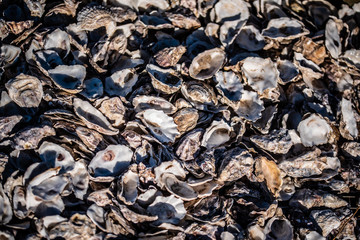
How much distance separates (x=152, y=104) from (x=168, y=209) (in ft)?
2.56

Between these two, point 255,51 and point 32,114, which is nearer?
point 32,114

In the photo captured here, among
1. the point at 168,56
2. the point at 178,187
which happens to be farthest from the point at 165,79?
the point at 178,187

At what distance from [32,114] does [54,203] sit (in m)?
0.69

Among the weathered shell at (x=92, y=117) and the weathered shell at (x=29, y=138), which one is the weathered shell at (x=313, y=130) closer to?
the weathered shell at (x=92, y=117)

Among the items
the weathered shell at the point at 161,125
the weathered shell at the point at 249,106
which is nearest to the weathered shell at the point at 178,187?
the weathered shell at the point at 161,125

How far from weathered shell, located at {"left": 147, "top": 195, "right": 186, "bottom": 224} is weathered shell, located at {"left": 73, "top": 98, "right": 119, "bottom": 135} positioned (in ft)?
1.90

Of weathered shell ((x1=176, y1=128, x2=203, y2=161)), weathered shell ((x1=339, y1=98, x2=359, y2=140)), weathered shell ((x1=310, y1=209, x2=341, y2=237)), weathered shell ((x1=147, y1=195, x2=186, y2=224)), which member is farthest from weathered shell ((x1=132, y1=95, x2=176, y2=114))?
weathered shell ((x1=339, y1=98, x2=359, y2=140))

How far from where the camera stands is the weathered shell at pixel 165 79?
2242 mm

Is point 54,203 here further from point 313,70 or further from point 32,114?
point 313,70

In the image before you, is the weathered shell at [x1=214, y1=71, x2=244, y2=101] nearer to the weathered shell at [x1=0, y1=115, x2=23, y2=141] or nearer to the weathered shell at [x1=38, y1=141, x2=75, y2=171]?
the weathered shell at [x1=38, y1=141, x2=75, y2=171]

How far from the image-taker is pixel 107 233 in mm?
1828

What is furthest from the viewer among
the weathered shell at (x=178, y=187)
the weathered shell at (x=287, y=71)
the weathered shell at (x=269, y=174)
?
the weathered shell at (x=287, y=71)

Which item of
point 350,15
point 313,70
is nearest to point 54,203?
point 313,70

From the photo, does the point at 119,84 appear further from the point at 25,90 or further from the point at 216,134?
the point at 216,134
